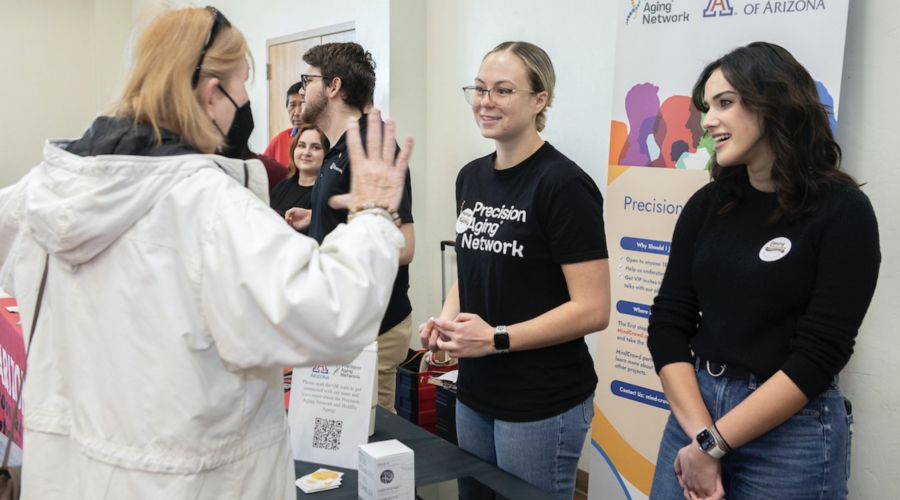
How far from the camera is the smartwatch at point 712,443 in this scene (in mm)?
1363

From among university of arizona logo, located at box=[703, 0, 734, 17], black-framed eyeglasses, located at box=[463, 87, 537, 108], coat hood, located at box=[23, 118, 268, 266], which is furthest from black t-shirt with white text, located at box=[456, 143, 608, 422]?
university of arizona logo, located at box=[703, 0, 734, 17]

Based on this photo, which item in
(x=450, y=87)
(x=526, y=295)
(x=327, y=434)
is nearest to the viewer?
(x=327, y=434)

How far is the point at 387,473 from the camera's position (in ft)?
4.41

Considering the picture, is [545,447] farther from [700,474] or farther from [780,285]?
[780,285]

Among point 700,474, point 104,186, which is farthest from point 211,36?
point 700,474

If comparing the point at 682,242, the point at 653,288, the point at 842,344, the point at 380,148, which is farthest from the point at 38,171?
the point at 653,288

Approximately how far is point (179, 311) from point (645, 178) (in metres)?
1.89

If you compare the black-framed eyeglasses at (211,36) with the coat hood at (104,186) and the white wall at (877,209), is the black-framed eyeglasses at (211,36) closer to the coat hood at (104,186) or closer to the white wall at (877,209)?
the coat hood at (104,186)

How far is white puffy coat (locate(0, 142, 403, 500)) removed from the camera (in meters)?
0.90

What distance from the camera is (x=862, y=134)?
7.06ft

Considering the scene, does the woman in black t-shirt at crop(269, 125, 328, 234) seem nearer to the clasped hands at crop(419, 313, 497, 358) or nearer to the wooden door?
the wooden door

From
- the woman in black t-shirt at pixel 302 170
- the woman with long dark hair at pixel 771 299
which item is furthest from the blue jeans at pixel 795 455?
the woman in black t-shirt at pixel 302 170

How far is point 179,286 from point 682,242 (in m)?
1.09

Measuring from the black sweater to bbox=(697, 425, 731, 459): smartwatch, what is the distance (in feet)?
0.47
